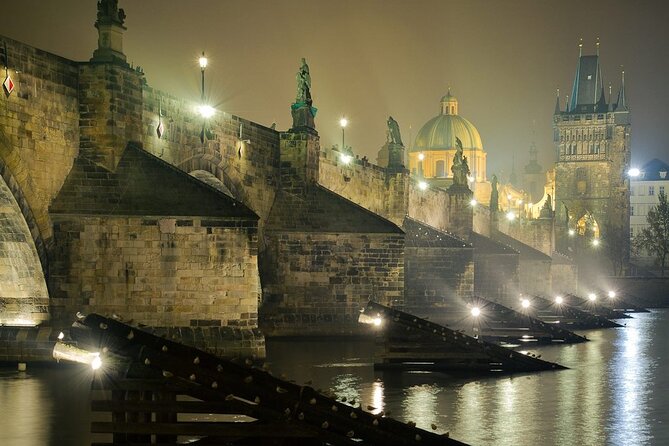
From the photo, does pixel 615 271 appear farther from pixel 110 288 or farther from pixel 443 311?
pixel 110 288

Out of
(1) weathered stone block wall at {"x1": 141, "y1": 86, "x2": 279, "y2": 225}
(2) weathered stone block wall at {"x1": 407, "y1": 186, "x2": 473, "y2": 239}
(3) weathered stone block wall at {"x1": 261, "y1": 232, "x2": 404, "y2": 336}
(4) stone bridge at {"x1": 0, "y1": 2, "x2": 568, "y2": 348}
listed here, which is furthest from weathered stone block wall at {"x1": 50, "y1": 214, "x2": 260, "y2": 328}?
(2) weathered stone block wall at {"x1": 407, "y1": 186, "x2": 473, "y2": 239}

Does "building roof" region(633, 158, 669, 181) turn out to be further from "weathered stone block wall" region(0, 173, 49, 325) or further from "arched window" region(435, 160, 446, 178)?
"weathered stone block wall" region(0, 173, 49, 325)

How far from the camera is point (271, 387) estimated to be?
12648 millimetres

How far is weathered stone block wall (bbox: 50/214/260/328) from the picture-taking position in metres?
24.8

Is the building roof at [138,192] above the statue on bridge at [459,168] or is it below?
below

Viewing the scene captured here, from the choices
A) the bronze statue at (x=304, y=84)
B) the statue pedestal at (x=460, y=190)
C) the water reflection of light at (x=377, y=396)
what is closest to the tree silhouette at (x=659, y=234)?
the statue pedestal at (x=460, y=190)

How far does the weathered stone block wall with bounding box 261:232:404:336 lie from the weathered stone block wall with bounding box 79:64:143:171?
1089 cm

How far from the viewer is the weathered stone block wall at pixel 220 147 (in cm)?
2839

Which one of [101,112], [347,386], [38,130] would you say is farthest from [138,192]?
[347,386]

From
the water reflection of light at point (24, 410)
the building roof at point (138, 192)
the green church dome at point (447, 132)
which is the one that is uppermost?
the green church dome at point (447, 132)

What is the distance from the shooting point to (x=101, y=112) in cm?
2575

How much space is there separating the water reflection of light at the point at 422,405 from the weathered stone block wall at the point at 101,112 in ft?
29.1

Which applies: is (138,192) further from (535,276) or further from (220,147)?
(535,276)

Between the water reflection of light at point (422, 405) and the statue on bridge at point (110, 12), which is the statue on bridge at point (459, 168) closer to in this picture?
the statue on bridge at point (110, 12)
